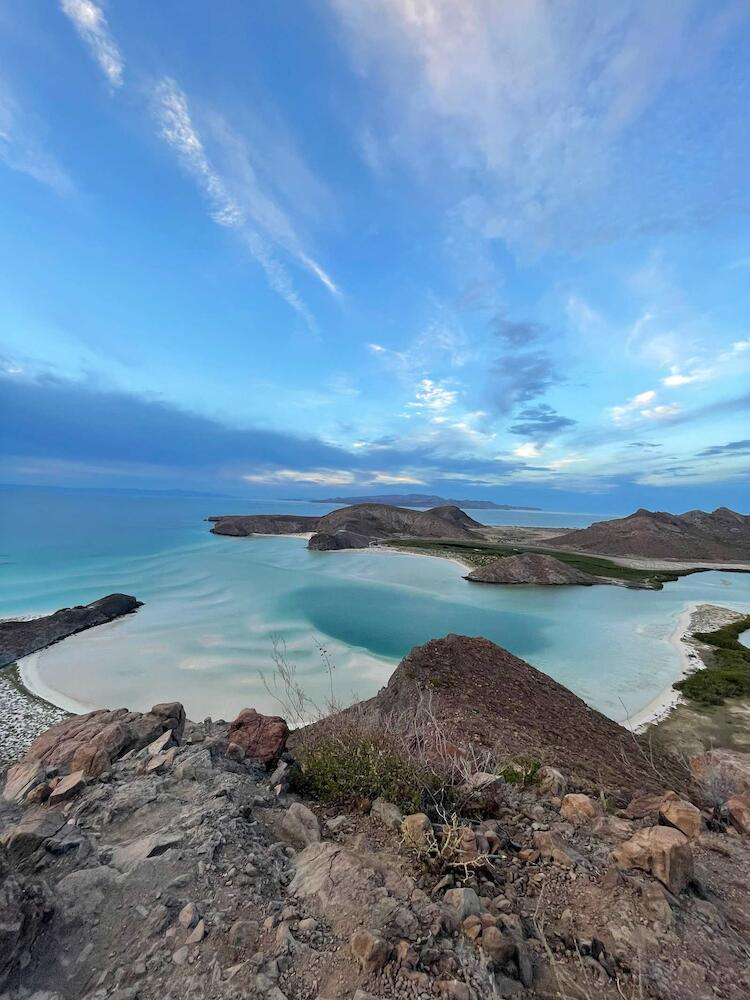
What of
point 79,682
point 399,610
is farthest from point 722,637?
point 79,682

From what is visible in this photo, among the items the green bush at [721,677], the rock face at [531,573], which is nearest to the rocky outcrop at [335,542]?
the rock face at [531,573]

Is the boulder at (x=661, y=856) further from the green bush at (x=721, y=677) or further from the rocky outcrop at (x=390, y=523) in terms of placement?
the rocky outcrop at (x=390, y=523)

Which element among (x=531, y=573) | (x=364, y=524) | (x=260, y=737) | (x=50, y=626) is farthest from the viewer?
(x=364, y=524)

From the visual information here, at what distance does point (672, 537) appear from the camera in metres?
72.2

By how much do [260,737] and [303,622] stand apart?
70.4 ft

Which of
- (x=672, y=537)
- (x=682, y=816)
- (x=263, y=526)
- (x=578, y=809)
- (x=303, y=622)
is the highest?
(x=672, y=537)

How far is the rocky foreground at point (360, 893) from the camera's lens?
2678 mm

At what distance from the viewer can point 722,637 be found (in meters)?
25.0

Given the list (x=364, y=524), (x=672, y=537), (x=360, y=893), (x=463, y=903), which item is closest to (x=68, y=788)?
(x=360, y=893)

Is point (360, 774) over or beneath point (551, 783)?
over

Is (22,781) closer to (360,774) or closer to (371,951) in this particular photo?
(360,774)

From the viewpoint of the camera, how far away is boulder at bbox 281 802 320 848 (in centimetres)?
418

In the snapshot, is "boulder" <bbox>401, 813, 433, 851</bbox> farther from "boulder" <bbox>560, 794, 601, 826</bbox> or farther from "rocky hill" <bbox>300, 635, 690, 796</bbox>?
"rocky hill" <bbox>300, 635, 690, 796</bbox>

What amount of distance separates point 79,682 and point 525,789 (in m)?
18.5
